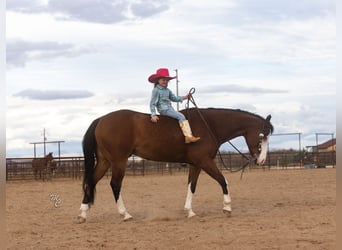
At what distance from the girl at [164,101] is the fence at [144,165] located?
45.1ft

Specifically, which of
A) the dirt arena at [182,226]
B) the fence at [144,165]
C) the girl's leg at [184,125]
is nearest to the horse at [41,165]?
the fence at [144,165]

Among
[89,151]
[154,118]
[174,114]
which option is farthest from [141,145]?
[89,151]

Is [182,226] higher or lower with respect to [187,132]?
lower

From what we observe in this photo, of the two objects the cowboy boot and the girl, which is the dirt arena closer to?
the cowboy boot

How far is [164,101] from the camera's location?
8094 millimetres

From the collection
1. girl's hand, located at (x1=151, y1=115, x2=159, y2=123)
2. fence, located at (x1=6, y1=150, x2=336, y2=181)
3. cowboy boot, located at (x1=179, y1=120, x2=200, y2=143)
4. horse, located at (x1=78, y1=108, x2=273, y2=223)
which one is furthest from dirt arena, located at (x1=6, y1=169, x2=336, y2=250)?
fence, located at (x1=6, y1=150, x2=336, y2=181)

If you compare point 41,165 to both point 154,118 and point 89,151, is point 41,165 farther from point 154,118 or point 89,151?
point 154,118

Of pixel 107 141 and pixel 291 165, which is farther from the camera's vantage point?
pixel 291 165

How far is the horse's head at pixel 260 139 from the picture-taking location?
838 centimetres

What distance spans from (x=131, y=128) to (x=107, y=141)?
16.6 inches

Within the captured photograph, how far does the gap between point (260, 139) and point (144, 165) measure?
1862 cm

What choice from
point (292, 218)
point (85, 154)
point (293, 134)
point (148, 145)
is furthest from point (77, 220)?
point (293, 134)

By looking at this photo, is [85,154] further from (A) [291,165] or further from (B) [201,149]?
(A) [291,165]

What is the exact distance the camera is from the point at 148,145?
26.6 feet
